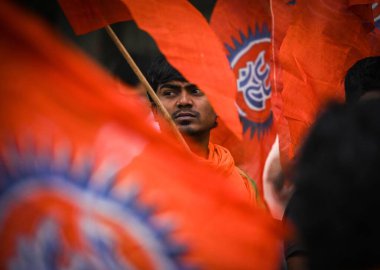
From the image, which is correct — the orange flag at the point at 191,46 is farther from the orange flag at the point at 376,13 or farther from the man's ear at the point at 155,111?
the orange flag at the point at 376,13

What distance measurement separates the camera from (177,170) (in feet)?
4.84

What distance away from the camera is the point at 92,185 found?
4.96ft

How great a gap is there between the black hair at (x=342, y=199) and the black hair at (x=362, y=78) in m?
1.50

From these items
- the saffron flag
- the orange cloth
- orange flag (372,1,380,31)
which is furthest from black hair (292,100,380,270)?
orange flag (372,1,380,31)

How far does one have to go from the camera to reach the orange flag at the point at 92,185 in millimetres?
1446

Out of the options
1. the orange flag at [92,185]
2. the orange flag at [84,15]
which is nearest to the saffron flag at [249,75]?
the orange flag at [84,15]

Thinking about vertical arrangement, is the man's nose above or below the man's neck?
above

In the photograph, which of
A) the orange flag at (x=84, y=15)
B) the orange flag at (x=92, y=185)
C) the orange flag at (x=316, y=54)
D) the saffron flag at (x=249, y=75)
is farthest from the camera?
the saffron flag at (x=249, y=75)

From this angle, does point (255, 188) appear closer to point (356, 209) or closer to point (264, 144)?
point (264, 144)

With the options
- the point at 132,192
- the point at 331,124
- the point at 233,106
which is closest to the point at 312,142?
the point at 331,124

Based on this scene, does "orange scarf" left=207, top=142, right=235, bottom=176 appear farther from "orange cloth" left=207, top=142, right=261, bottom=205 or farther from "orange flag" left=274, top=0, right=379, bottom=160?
"orange flag" left=274, top=0, right=379, bottom=160

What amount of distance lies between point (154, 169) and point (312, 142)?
1.38 ft

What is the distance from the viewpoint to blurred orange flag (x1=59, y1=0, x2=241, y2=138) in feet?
7.10

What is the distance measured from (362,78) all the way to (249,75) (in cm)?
50
